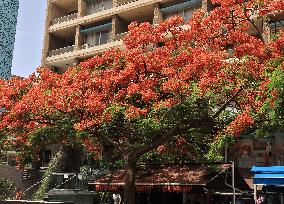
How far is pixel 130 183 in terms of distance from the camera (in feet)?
54.7

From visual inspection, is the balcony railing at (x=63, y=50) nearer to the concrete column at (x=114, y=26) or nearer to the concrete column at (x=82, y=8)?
the concrete column at (x=82, y=8)

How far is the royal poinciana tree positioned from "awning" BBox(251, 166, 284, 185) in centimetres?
262

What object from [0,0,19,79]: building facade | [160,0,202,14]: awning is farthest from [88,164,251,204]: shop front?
[0,0,19,79]: building facade

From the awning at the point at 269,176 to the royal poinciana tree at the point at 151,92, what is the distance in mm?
2624

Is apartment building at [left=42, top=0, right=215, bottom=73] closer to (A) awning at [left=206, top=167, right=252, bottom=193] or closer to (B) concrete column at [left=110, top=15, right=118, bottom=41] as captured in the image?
(B) concrete column at [left=110, top=15, right=118, bottom=41]

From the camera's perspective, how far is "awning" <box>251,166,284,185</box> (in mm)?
11670

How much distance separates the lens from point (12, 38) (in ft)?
228

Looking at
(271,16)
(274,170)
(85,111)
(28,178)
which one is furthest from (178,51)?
(28,178)

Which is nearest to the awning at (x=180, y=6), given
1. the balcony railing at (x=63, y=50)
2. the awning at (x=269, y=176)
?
the balcony railing at (x=63, y=50)

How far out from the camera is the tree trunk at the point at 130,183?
1655 cm

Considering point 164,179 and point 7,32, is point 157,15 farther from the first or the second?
point 7,32

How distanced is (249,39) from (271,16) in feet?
29.2

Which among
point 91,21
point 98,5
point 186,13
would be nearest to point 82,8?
point 98,5

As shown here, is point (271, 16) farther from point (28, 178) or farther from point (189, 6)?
point (28, 178)
